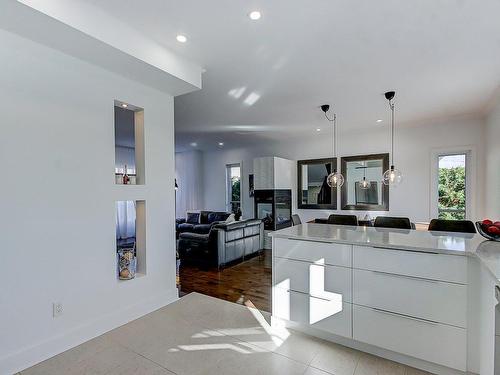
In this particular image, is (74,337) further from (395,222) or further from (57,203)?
(395,222)

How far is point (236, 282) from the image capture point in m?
4.09

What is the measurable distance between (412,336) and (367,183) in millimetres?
4166

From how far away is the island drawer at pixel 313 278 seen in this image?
228 cm

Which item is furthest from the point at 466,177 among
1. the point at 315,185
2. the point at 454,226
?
the point at 315,185

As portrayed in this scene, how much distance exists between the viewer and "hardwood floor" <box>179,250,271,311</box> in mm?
3463

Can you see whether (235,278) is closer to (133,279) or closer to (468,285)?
(133,279)

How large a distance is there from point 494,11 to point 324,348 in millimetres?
3035

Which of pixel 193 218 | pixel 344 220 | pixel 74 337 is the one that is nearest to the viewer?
pixel 74 337

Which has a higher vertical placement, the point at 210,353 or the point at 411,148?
the point at 411,148

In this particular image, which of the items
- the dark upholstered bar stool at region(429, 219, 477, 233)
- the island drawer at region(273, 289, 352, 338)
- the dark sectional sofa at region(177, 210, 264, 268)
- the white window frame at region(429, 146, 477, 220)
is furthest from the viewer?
the white window frame at region(429, 146, 477, 220)

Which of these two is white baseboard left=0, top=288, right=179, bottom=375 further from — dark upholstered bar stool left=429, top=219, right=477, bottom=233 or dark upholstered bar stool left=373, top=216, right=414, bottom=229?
dark upholstered bar stool left=429, top=219, right=477, bottom=233

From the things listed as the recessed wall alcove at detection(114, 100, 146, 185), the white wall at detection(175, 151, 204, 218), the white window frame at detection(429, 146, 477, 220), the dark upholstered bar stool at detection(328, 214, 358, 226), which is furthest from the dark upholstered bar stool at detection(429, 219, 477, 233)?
the white wall at detection(175, 151, 204, 218)

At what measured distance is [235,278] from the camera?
4285mm

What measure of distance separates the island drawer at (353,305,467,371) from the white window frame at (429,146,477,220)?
4166 millimetres
